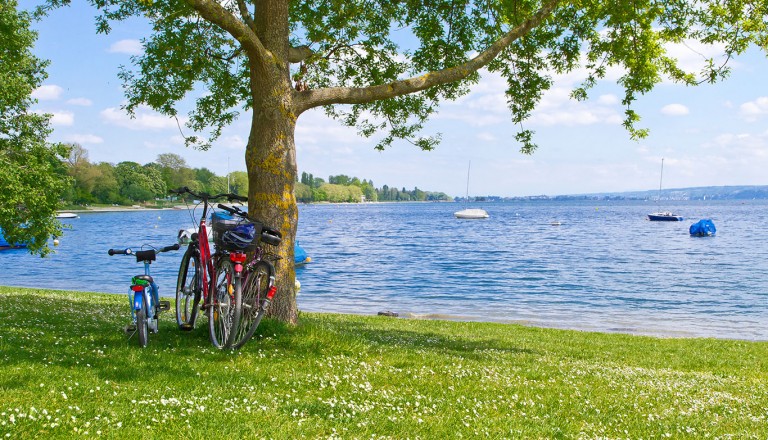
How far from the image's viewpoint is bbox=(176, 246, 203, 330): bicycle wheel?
1018 cm

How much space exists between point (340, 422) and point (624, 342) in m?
14.7

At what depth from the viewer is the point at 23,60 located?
821 inches

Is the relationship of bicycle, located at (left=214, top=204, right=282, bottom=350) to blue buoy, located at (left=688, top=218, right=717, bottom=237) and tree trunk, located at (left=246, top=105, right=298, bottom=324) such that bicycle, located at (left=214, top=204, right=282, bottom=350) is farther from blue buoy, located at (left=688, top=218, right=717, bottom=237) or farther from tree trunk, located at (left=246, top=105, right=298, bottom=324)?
blue buoy, located at (left=688, top=218, right=717, bottom=237)

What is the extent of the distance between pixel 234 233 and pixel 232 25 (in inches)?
145

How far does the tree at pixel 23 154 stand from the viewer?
743 inches

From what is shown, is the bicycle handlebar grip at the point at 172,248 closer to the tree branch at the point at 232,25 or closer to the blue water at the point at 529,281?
the tree branch at the point at 232,25

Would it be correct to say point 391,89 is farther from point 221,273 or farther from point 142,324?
point 142,324

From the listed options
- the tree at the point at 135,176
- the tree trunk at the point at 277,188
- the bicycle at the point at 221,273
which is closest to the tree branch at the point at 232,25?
the tree trunk at the point at 277,188

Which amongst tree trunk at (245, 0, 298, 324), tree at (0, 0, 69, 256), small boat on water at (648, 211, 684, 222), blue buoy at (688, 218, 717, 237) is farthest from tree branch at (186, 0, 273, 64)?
small boat on water at (648, 211, 684, 222)

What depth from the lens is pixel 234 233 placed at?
920 cm

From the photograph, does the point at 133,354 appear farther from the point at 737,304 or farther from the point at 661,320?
the point at 737,304

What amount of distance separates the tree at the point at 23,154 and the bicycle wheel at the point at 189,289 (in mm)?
10886

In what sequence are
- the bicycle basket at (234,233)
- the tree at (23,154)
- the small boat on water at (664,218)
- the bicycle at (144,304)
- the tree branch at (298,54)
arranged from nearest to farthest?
the bicycle basket at (234,233) < the bicycle at (144,304) < the tree branch at (298,54) < the tree at (23,154) < the small boat on water at (664,218)

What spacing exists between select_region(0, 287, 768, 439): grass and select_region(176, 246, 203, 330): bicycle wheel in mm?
265
